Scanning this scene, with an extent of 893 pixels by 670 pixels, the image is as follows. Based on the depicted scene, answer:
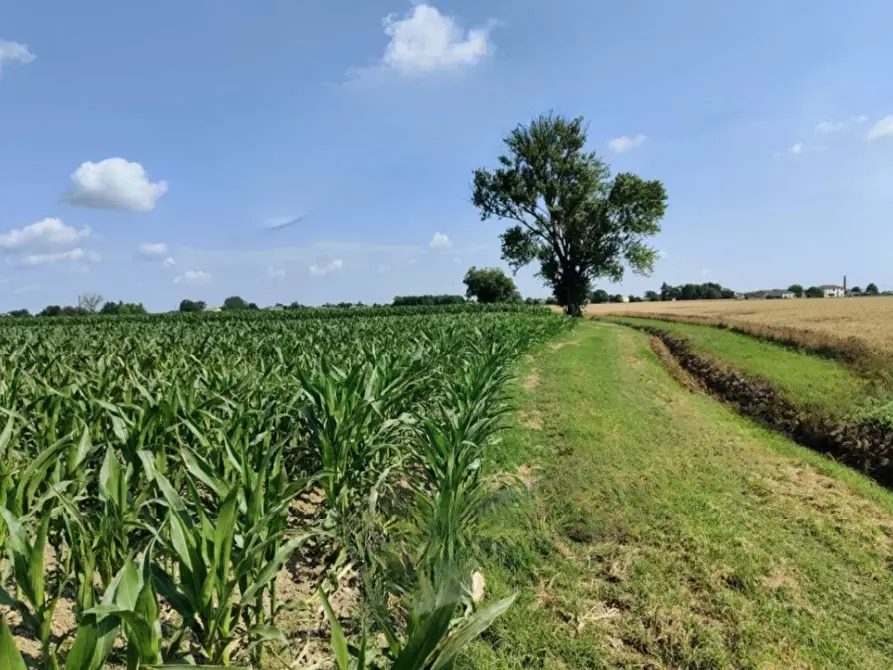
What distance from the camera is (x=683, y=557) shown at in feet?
13.1

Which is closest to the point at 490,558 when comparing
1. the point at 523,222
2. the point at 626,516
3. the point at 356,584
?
the point at 356,584

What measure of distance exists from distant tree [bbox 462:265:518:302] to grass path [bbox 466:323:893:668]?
80.3m

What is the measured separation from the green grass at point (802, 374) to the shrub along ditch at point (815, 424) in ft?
0.78

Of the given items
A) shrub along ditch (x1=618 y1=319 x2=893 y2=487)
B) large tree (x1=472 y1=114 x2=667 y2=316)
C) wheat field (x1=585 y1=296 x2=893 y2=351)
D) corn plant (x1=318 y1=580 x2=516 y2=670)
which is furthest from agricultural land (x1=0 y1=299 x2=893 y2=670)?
large tree (x1=472 y1=114 x2=667 y2=316)

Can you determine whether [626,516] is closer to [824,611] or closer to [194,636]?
[824,611]

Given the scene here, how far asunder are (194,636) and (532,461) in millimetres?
4184

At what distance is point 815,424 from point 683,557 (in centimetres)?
728

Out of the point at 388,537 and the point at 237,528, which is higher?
the point at 237,528

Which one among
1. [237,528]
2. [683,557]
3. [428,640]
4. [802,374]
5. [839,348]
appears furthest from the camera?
[839,348]

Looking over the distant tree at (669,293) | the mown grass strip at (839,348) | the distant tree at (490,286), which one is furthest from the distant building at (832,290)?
the mown grass strip at (839,348)

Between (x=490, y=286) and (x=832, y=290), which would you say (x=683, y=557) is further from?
(x=832, y=290)

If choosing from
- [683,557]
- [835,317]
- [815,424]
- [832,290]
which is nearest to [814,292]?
[832,290]

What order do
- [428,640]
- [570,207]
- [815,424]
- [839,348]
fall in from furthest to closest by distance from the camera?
[570,207] < [839,348] < [815,424] < [428,640]

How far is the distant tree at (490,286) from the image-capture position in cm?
8806
